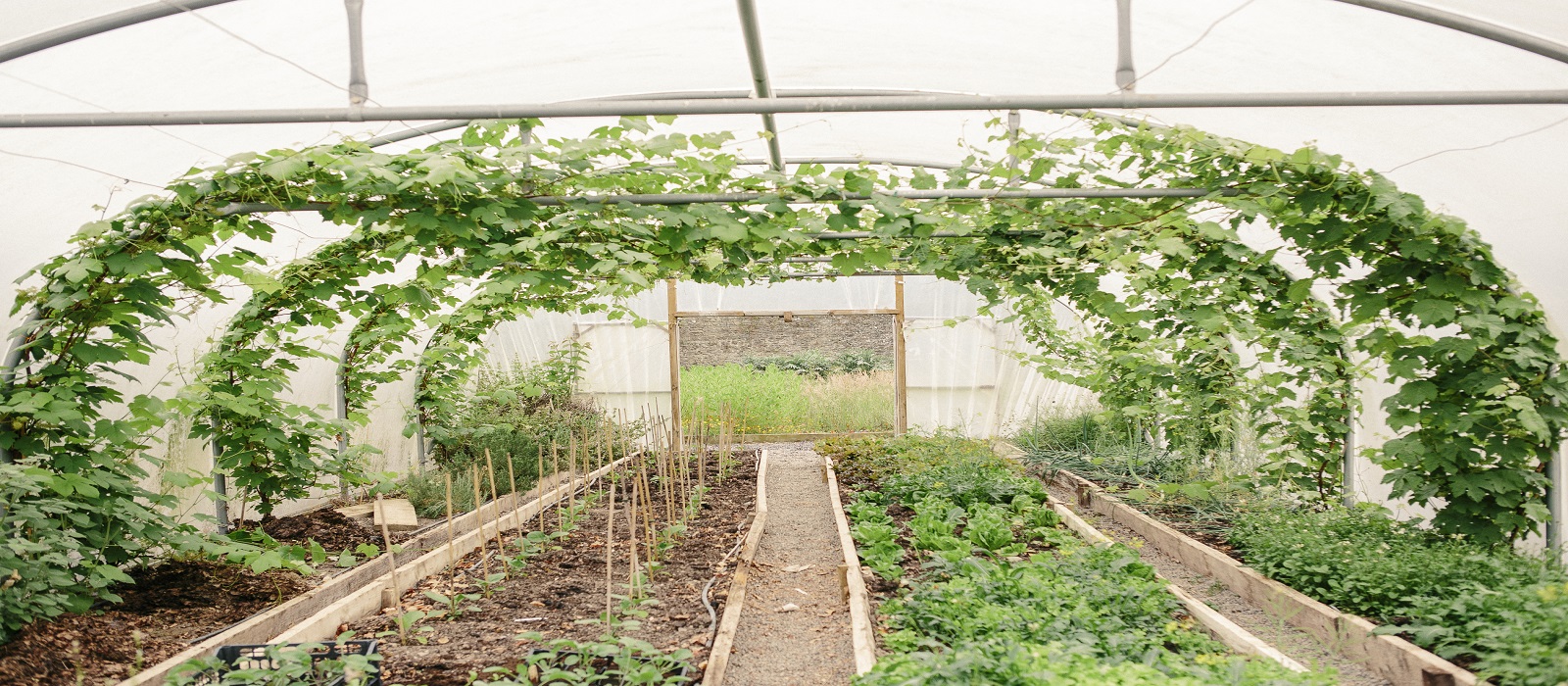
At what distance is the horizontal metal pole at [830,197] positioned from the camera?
380 cm

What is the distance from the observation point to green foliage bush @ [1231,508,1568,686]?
2.77 meters

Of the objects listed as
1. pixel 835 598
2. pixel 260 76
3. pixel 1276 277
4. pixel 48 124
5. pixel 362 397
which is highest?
pixel 260 76

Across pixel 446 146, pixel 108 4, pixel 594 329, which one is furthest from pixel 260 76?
pixel 594 329

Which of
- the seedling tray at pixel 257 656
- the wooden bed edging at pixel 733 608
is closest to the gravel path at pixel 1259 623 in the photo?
the wooden bed edging at pixel 733 608

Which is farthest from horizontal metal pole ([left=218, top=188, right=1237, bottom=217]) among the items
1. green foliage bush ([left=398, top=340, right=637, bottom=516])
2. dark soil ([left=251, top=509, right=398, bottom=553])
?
green foliage bush ([left=398, top=340, right=637, bottom=516])

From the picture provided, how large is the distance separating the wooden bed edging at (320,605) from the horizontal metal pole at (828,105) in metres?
1.89

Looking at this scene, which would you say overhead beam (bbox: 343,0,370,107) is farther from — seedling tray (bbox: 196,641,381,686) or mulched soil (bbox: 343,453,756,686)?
mulched soil (bbox: 343,453,756,686)

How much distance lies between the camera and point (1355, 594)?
3.82 m

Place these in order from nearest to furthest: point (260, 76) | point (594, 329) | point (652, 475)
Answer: point (260, 76) → point (652, 475) → point (594, 329)

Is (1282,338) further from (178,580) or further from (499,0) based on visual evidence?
(178,580)

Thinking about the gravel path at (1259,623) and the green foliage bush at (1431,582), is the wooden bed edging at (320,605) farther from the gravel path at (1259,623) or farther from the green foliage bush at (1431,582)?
the green foliage bush at (1431,582)

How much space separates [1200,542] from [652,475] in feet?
15.3

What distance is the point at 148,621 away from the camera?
12.7ft

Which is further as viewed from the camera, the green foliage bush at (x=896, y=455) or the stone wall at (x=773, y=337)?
the stone wall at (x=773, y=337)
